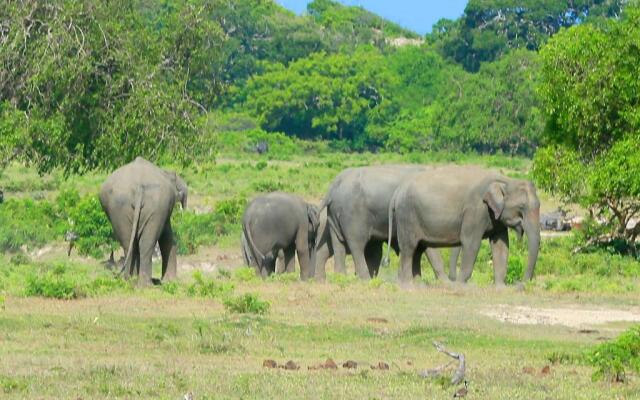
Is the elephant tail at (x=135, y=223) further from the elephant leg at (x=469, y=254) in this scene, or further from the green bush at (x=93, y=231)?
the green bush at (x=93, y=231)

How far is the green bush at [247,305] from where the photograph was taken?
709 inches

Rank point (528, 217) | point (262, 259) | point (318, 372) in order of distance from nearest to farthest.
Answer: point (318, 372) → point (528, 217) → point (262, 259)

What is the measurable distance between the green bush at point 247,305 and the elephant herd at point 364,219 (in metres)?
3.78

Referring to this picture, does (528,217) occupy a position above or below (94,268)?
above

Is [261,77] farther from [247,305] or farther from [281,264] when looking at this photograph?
[247,305]

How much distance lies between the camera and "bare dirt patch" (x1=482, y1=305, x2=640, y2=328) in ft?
60.0

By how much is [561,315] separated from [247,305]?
11.2 feet

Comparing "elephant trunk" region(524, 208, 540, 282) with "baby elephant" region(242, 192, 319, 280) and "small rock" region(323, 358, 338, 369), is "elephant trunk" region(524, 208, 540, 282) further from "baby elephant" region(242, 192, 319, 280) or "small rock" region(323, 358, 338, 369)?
"small rock" region(323, 358, 338, 369)

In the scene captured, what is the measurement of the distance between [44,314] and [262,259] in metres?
7.47

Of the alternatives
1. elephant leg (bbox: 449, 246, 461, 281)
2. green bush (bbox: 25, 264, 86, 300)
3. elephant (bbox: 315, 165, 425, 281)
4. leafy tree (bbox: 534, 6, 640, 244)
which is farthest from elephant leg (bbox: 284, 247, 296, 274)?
green bush (bbox: 25, 264, 86, 300)

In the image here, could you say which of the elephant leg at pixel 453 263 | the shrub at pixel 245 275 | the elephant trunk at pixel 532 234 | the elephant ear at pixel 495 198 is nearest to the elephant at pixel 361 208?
the elephant leg at pixel 453 263

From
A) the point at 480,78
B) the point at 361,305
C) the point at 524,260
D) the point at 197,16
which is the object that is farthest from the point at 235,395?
the point at 480,78

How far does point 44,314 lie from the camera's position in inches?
690

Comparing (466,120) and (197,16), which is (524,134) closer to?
(466,120)
